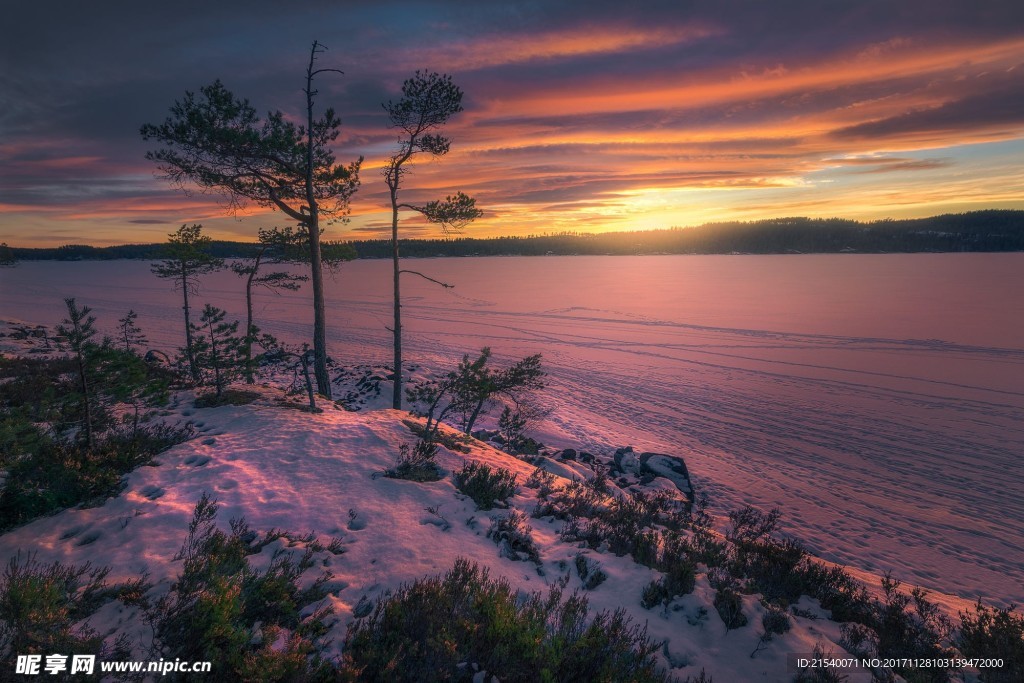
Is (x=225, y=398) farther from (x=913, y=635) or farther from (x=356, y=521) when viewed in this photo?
(x=913, y=635)

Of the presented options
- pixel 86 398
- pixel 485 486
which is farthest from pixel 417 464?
pixel 86 398

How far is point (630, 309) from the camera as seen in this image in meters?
49.3

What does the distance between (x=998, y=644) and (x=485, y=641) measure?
6.05 metres

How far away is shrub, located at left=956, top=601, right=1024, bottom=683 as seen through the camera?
445cm

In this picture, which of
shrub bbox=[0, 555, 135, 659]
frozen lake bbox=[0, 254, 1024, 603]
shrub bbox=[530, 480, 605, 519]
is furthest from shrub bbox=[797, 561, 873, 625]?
shrub bbox=[0, 555, 135, 659]

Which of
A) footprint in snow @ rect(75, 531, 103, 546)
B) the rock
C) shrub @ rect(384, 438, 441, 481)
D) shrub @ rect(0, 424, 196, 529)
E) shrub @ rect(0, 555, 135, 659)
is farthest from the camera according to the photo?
the rock

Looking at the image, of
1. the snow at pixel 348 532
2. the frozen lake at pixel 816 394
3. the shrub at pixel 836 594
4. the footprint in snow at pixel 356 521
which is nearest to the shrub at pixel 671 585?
the snow at pixel 348 532

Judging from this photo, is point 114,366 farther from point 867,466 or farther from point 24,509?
point 867,466

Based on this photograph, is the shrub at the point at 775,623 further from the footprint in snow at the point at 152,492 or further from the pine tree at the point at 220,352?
the pine tree at the point at 220,352

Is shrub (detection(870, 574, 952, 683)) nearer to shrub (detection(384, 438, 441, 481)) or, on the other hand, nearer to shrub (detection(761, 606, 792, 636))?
shrub (detection(761, 606, 792, 636))

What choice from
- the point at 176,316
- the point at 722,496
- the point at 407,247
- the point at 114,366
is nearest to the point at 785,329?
the point at 722,496

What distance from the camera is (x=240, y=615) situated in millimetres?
4094

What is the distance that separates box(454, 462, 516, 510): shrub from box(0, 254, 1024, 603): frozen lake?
751cm

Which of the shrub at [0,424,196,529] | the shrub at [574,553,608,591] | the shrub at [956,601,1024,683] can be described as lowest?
the shrub at [956,601,1024,683]
